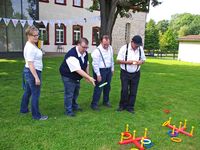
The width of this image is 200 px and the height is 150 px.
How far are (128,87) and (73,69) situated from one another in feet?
5.23

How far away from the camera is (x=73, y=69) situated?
470 cm

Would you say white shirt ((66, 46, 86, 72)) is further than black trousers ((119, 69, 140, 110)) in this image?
No

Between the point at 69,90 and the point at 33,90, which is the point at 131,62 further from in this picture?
the point at 33,90

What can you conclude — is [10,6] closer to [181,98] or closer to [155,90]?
[155,90]

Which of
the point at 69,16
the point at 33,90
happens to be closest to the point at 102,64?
the point at 33,90

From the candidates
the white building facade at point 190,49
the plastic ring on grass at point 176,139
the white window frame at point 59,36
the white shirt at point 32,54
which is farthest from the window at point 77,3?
the plastic ring on grass at point 176,139

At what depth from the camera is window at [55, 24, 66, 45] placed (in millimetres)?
23122

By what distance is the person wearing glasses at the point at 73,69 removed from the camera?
4.69 m

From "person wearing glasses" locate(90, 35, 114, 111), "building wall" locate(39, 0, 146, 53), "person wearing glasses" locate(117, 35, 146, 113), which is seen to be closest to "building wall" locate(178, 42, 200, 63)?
"building wall" locate(39, 0, 146, 53)

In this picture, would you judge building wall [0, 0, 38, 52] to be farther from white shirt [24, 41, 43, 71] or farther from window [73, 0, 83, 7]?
white shirt [24, 41, 43, 71]

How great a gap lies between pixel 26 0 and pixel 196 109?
15.2 metres

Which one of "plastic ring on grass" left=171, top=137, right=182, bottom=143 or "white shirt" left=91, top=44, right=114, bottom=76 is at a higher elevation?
"white shirt" left=91, top=44, right=114, bottom=76

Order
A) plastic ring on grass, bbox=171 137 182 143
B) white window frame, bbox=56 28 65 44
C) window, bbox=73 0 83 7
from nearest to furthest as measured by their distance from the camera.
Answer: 1. plastic ring on grass, bbox=171 137 182 143
2. white window frame, bbox=56 28 65 44
3. window, bbox=73 0 83 7

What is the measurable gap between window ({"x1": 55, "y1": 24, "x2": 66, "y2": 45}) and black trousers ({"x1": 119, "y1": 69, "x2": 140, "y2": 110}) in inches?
719
